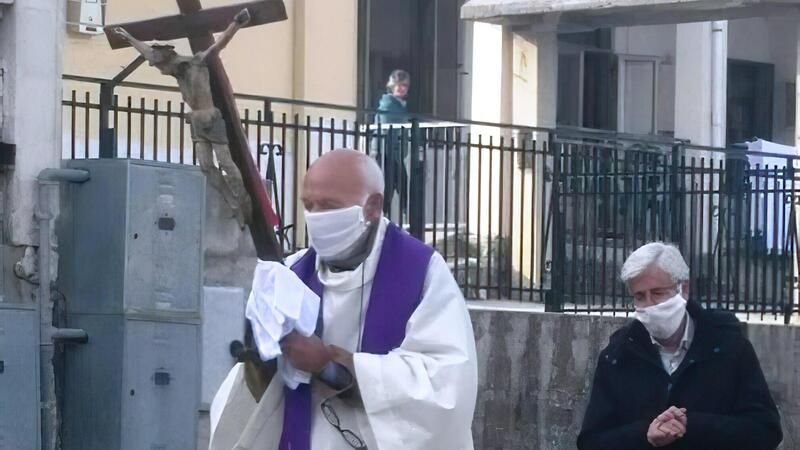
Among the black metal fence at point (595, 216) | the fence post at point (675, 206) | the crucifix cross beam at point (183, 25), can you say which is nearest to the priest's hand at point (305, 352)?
the crucifix cross beam at point (183, 25)

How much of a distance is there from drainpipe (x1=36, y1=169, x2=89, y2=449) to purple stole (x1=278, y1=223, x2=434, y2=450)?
14.0ft

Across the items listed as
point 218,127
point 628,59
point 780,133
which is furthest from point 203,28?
point 780,133

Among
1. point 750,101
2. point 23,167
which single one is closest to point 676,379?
point 23,167

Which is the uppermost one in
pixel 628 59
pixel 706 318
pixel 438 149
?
pixel 628 59

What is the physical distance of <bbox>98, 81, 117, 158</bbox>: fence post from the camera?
29.1 feet

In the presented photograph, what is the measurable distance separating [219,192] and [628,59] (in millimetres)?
9943

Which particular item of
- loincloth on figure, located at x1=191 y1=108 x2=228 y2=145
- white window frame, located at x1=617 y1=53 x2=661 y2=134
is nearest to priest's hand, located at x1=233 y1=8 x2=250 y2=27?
loincloth on figure, located at x1=191 y1=108 x2=228 y2=145

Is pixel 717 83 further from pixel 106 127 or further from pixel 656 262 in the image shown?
pixel 656 262

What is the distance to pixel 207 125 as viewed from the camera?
891cm

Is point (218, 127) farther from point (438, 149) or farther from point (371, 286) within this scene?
point (371, 286)

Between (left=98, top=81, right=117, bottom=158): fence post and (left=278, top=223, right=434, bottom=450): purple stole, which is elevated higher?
(left=98, top=81, right=117, bottom=158): fence post

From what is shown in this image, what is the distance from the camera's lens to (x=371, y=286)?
4426mm

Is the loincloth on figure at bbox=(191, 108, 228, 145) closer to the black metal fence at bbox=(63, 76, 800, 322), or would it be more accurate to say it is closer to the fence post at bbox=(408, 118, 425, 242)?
the fence post at bbox=(408, 118, 425, 242)

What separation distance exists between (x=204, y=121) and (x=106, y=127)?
25.2 inches
